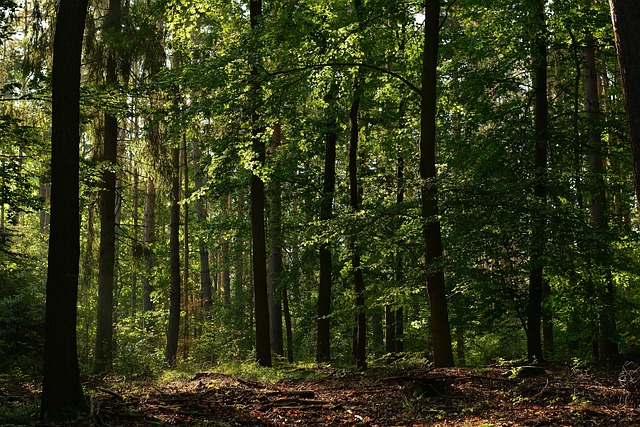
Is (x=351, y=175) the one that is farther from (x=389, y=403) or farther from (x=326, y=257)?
(x=389, y=403)

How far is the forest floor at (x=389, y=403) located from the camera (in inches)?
274

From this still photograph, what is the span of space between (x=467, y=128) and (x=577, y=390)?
8369 millimetres

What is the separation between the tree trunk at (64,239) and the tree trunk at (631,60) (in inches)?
262

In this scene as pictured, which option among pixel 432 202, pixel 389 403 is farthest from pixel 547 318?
pixel 389 403

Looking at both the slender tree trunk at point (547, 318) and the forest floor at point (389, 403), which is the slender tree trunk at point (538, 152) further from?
the forest floor at point (389, 403)

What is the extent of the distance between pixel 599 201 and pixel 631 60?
9.17 m

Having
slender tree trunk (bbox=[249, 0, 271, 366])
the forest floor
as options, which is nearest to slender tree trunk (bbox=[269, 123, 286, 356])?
slender tree trunk (bbox=[249, 0, 271, 366])

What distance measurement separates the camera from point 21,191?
1125cm

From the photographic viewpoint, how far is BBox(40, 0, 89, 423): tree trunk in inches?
290

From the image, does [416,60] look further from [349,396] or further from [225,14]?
[349,396]

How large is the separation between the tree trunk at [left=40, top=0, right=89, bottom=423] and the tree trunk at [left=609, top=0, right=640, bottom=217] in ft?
21.9

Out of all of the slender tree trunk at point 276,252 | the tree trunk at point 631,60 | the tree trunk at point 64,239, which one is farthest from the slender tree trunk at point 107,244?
the tree trunk at point 631,60

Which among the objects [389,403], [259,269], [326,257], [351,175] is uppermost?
[351,175]

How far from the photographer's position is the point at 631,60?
4992 millimetres
